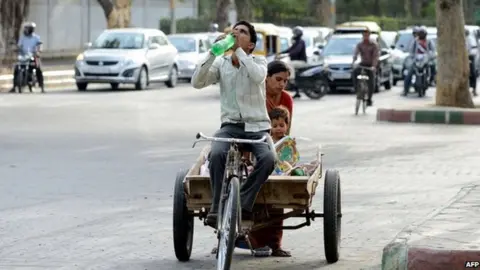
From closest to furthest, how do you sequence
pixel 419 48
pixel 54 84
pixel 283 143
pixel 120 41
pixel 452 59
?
pixel 283 143 < pixel 452 59 < pixel 419 48 < pixel 120 41 < pixel 54 84

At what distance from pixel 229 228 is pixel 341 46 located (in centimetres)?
2827

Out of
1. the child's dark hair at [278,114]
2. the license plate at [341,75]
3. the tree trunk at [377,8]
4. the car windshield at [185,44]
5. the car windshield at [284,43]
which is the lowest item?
the tree trunk at [377,8]


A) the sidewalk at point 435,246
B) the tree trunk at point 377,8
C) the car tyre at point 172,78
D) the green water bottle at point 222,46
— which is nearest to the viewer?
the sidewalk at point 435,246

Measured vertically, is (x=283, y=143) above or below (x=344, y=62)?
above

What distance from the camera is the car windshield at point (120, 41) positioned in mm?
35250

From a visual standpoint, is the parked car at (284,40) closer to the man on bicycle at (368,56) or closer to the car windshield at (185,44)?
the car windshield at (185,44)

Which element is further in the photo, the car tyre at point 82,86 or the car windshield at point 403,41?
the car windshield at point 403,41

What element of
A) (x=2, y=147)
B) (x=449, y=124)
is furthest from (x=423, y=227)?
(x=449, y=124)

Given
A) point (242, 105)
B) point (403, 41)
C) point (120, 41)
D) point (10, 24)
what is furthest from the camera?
point (403, 41)

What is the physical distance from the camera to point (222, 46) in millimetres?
8234

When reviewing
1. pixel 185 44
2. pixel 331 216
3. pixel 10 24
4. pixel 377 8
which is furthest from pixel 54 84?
pixel 377 8

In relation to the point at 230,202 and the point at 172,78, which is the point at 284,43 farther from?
the point at 230,202

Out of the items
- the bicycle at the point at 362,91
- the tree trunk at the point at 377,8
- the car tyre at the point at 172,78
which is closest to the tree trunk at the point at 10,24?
the car tyre at the point at 172,78

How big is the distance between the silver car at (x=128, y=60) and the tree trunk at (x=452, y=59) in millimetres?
11129
